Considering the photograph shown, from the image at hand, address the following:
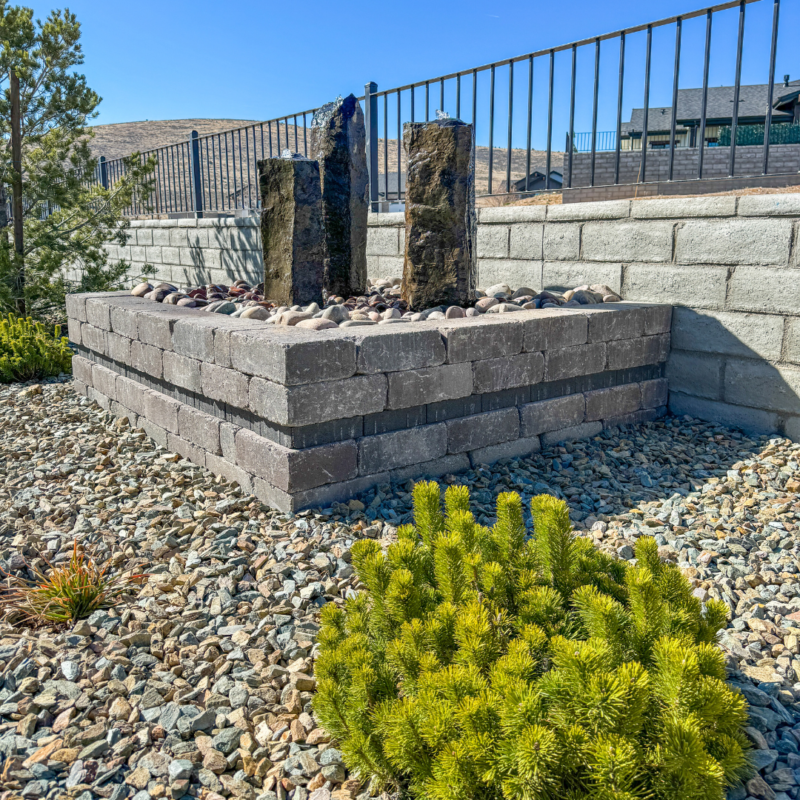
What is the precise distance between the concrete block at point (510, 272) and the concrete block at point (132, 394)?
3.23 m

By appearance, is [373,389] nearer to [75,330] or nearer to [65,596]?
[65,596]

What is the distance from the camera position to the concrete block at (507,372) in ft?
14.8

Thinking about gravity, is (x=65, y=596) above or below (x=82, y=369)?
below

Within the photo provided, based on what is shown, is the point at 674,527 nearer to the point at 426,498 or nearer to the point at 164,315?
the point at 426,498

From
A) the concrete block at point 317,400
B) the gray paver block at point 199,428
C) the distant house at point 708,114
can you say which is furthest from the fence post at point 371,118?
the distant house at point 708,114

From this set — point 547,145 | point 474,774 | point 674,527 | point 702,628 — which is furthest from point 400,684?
point 547,145

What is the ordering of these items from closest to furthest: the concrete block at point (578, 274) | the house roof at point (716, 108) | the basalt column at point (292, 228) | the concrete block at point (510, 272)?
1. the basalt column at point (292, 228)
2. the concrete block at point (578, 274)
3. the concrete block at point (510, 272)
4. the house roof at point (716, 108)

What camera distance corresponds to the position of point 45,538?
12.6 feet

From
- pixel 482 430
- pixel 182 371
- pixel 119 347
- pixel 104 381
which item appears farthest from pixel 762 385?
pixel 104 381

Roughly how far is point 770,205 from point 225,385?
3.73 metres

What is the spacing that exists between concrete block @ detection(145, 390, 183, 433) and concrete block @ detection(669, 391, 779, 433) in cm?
377

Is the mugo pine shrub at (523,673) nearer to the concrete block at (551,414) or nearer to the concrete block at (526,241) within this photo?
the concrete block at (551,414)

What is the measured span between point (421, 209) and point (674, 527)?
2.88m

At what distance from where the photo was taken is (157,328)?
504 cm
